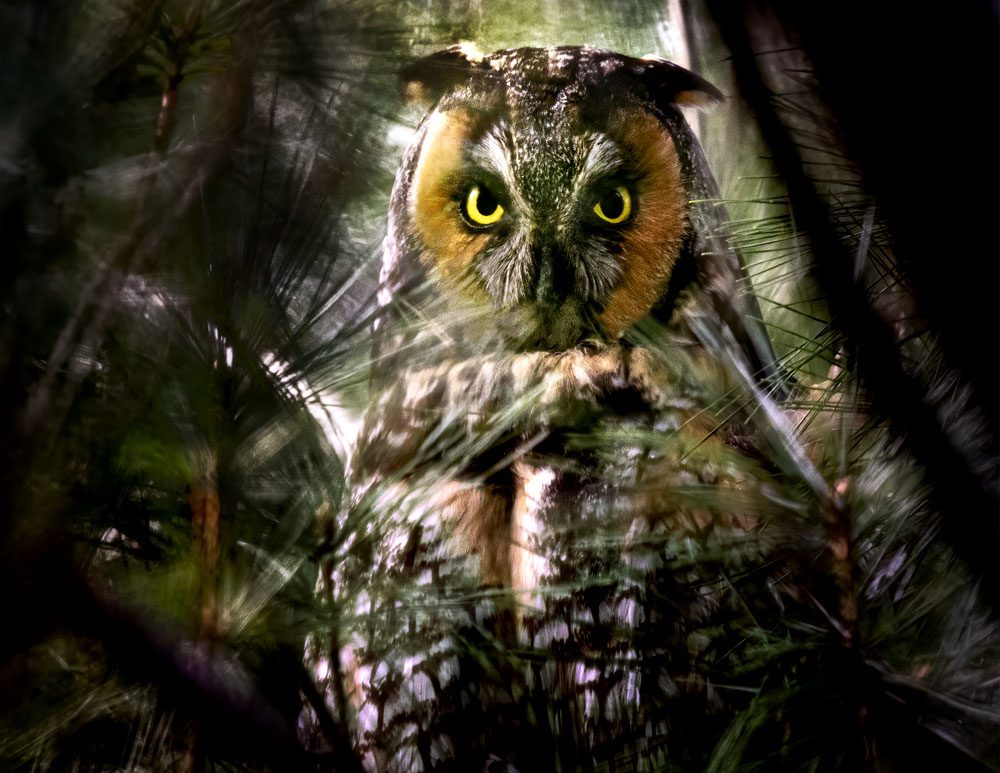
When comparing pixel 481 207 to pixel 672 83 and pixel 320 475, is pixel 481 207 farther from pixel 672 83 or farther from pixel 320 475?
pixel 320 475

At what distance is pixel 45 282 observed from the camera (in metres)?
0.62

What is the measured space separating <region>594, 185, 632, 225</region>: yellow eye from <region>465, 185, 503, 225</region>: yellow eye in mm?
118

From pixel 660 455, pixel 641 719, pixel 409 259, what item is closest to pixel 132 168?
pixel 409 259

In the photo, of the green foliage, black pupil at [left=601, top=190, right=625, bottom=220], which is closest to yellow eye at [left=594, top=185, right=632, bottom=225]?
black pupil at [left=601, top=190, right=625, bottom=220]

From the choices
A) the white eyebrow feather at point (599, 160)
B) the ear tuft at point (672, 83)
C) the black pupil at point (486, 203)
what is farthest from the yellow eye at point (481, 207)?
the ear tuft at point (672, 83)

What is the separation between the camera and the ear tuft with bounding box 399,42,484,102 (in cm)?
84

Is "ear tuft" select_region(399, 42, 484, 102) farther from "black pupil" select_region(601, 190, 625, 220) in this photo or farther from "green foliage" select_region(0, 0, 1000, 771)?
"black pupil" select_region(601, 190, 625, 220)

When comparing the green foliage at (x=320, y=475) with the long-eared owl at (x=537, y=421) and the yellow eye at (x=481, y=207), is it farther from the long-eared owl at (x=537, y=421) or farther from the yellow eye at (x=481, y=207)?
the yellow eye at (x=481, y=207)

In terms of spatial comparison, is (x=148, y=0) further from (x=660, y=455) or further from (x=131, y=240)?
(x=660, y=455)

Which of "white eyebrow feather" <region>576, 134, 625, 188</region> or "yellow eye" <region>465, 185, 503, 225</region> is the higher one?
"white eyebrow feather" <region>576, 134, 625, 188</region>

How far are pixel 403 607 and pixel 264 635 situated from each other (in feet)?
0.45

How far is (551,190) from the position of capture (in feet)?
2.91

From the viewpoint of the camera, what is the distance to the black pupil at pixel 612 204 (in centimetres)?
90

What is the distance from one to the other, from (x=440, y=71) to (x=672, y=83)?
0.88 feet
